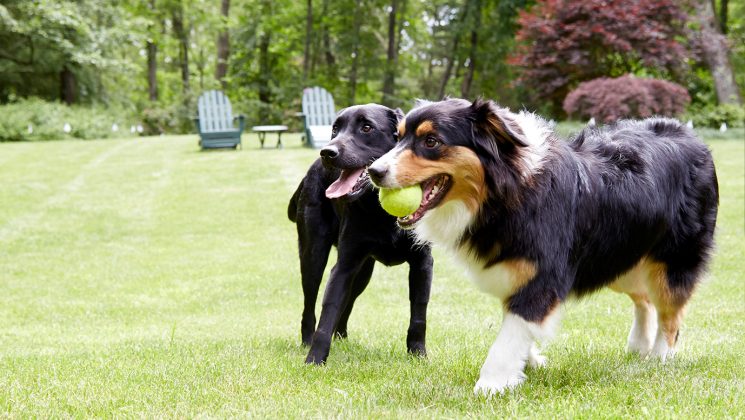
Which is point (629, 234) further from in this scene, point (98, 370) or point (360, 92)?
point (360, 92)

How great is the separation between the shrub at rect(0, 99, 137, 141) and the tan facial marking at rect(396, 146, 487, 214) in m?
25.1

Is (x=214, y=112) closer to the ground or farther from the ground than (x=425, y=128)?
closer to the ground

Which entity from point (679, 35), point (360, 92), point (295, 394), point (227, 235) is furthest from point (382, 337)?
point (360, 92)

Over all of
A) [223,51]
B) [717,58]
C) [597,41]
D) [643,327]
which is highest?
[223,51]

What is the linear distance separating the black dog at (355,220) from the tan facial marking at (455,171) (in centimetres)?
72

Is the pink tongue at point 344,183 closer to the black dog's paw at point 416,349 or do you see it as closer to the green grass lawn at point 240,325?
the green grass lawn at point 240,325

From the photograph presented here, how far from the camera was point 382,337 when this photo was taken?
5.83m

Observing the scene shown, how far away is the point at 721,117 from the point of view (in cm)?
2195

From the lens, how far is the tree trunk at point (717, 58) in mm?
23484

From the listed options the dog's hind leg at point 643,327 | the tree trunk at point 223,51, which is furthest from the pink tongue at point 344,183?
the tree trunk at point 223,51

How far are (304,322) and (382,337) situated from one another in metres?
0.73

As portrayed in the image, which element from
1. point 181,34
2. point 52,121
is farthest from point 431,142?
point 181,34

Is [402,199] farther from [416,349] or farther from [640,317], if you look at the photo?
[640,317]

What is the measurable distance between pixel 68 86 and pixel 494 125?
30.4m
